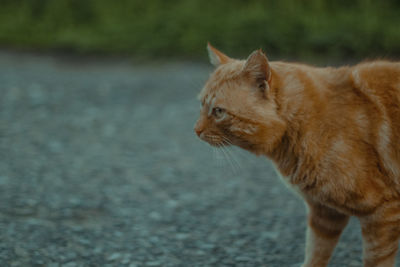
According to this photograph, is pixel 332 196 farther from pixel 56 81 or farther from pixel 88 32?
pixel 88 32

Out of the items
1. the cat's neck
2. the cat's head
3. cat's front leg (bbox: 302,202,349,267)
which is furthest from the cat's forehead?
cat's front leg (bbox: 302,202,349,267)

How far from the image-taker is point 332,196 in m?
2.45

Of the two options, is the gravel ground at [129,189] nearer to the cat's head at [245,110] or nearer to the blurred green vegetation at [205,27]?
the cat's head at [245,110]

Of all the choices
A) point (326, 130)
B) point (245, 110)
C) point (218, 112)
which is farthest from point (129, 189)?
point (326, 130)

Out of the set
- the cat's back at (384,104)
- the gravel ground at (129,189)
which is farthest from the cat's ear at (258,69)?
the gravel ground at (129,189)

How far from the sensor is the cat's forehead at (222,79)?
8.76 ft

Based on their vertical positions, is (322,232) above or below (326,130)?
below

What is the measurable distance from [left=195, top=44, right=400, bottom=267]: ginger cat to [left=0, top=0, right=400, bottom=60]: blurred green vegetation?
5.62 metres

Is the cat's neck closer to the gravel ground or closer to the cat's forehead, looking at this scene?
the cat's forehead

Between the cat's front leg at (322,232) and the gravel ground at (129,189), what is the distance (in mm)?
259

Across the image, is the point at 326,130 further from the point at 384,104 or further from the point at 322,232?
the point at 322,232

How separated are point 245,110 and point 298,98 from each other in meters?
0.29

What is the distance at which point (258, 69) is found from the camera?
255 centimetres

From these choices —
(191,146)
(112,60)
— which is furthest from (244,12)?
(191,146)
